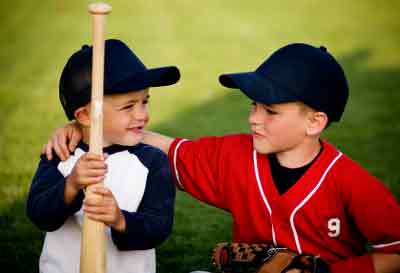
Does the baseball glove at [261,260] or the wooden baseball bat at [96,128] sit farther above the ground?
the wooden baseball bat at [96,128]

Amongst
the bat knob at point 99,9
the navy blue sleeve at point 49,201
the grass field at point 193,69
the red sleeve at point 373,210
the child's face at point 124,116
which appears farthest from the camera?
the grass field at point 193,69

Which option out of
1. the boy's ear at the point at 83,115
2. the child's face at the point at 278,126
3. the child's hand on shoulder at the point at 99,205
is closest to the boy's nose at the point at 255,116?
the child's face at the point at 278,126

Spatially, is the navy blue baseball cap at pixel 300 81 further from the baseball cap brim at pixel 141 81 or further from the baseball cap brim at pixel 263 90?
the baseball cap brim at pixel 141 81

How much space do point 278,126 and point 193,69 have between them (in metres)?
4.25

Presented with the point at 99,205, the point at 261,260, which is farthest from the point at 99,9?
the point at 261,260

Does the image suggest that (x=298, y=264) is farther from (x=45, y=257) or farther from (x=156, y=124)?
(x=156, y=124)

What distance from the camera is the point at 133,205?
2676mm

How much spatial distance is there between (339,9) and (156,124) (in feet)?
12.7

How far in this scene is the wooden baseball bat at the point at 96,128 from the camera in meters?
2.25

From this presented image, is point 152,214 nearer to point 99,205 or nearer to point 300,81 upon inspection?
point 99,205

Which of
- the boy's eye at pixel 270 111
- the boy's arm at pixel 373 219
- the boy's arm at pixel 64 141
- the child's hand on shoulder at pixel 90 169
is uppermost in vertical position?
the boy's eye at pixel 270 111

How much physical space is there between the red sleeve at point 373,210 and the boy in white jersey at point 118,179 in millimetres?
623

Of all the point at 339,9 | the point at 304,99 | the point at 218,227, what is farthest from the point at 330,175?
the point at 339,9

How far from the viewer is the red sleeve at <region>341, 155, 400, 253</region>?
8.99ft
